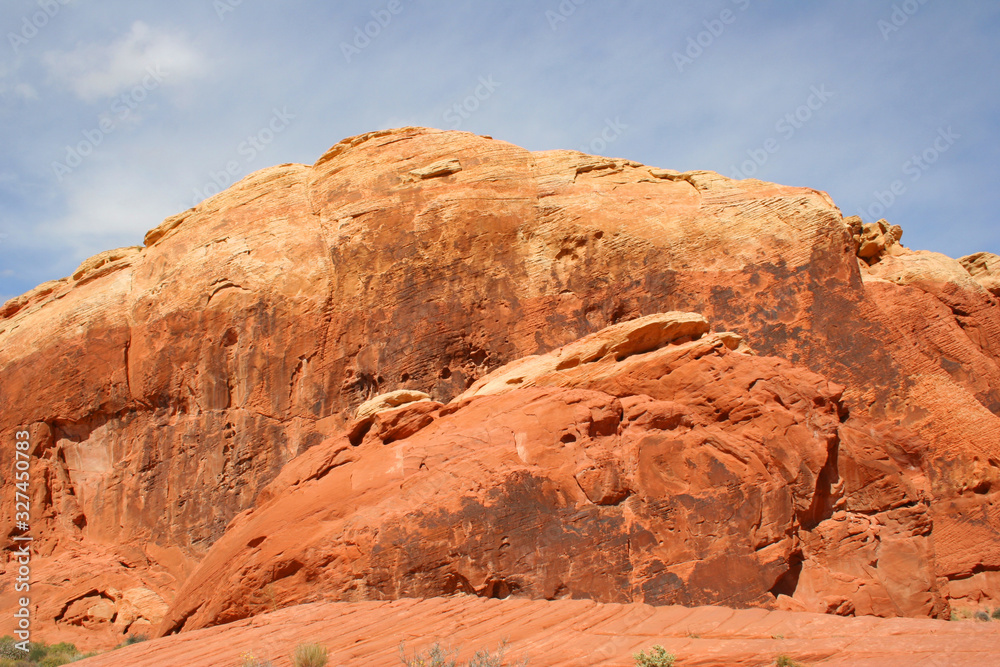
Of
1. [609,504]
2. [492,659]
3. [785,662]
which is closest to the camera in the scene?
[785,662]

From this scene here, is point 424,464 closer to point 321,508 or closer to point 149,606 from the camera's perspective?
point 321,508

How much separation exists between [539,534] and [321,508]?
3863 mm

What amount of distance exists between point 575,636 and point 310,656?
3.38m

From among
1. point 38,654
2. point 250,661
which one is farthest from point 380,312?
point 250,661

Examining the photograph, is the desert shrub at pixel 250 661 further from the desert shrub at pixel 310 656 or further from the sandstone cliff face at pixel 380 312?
the sandstone cliff face at pixel 380 312

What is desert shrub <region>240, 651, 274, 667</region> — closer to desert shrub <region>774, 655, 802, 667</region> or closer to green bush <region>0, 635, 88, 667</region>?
desert shrub <region>774, 655, 802, 667</region>

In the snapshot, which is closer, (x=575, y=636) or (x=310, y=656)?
(x=310, y=656)

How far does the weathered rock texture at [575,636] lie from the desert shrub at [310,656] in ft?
0.56

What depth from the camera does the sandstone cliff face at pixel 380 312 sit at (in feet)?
61.8

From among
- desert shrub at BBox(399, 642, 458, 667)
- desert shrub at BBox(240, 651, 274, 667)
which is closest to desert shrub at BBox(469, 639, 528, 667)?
desert shrub at BBox(399, 642, 458, 667)

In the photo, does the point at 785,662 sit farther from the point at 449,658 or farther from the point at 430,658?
the point at 430,658

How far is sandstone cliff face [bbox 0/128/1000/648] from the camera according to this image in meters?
18.8

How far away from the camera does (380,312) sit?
2114cm

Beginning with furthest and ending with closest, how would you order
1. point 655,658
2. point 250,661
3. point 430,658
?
point 250,661 → point 430,658 → point 655,658
